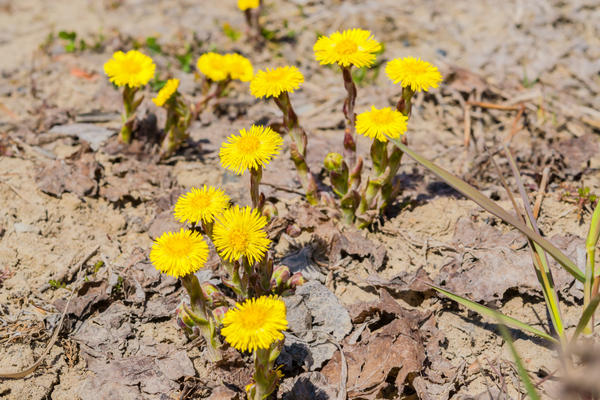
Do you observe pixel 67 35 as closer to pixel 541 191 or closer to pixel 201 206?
pixel 201 206

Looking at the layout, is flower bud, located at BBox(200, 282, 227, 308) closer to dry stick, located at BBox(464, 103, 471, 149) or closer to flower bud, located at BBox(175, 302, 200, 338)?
flower bud, located at BBox(175, 302, 200, 338)

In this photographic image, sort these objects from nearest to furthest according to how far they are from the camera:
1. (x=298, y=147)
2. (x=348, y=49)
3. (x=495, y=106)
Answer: (x=348, y=49) < (x=298, y=147) < (x=495, y=106)

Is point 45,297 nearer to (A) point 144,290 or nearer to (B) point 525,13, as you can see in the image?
(A) point 144,290

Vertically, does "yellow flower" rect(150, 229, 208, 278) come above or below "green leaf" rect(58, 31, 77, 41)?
below

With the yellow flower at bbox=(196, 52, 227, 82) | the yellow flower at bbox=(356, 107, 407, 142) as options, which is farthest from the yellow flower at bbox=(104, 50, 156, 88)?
the yellow flower at bbox=(356, 107, 407, 142)

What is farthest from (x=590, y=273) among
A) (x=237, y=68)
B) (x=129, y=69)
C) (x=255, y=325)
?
(x=129, y=69)

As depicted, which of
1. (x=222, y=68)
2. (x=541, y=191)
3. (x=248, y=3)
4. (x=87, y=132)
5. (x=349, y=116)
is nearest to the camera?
(x=349, y=116)

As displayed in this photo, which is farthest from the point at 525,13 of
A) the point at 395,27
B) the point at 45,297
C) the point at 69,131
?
the point at 45,297
